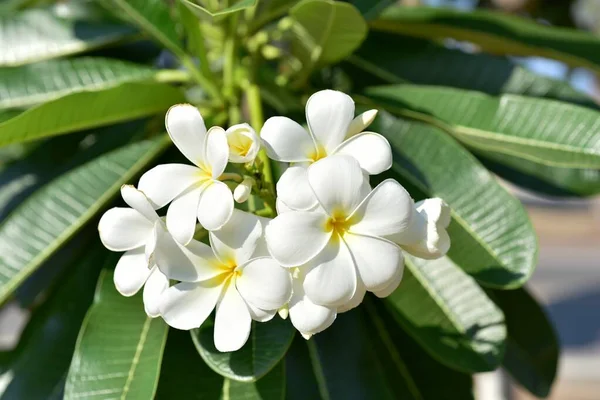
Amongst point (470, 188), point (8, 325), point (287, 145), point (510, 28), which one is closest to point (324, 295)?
point (287, 145)

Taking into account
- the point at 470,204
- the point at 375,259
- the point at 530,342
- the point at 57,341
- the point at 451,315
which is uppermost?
the point at 375,259

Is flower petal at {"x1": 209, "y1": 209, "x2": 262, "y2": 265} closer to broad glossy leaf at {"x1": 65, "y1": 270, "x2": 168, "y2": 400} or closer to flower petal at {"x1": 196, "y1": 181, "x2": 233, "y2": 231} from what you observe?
flower petal at {"x1": 196, "y1": 181, "x2": 233, "y2": 231}

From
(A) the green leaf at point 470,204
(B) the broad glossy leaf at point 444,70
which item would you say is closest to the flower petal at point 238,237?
(A) the green leaf at point 470,204

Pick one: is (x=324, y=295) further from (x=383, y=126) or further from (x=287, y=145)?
(x=383, y=126)

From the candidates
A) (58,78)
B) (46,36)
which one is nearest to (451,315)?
(58,78)

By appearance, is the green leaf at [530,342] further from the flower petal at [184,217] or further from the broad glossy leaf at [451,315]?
the flower petal at [184,217]

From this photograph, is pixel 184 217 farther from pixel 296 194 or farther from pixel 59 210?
pixel 59 210

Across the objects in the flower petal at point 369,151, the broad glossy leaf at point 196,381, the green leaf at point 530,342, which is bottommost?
the green leaf at point 530,342
